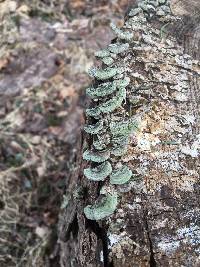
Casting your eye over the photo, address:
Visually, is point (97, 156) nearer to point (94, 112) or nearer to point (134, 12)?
point (94, 112)

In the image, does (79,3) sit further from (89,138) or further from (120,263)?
(120,263)

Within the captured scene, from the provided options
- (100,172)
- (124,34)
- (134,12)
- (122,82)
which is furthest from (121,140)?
(134,12)

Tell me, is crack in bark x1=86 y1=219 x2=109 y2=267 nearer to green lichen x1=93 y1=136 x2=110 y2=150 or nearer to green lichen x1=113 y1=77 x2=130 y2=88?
green lichen x1=93 y1=136 x2=110 y2=150

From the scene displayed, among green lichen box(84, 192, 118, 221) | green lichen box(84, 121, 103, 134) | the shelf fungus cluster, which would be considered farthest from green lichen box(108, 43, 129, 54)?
green lichen box(84, 192, 118, 221)

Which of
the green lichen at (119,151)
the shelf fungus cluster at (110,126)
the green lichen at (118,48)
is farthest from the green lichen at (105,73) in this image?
the green lichen at (119,151)

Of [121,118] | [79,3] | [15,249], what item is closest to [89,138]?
[121,118]

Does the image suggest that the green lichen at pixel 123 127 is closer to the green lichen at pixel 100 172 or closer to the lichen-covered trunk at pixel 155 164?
the lichen-covered trunk at pixel 155 164
